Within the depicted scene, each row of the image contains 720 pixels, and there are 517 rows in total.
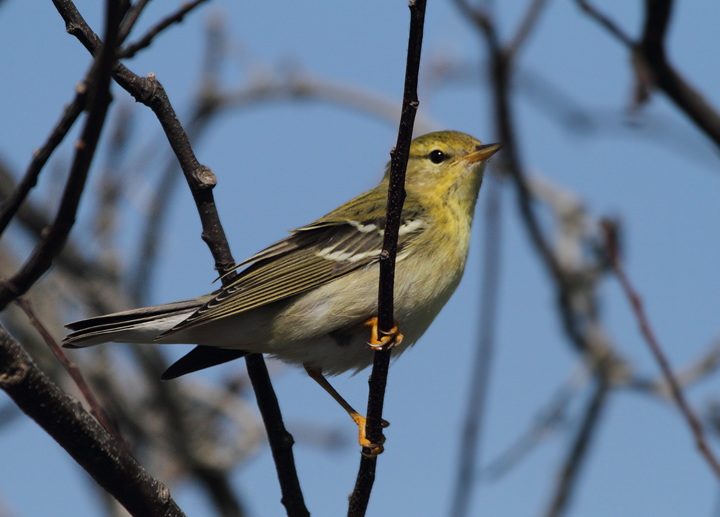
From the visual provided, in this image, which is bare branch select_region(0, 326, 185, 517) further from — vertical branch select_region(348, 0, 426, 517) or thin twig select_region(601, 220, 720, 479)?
thin twig select_region(601, 220, 720, 479)

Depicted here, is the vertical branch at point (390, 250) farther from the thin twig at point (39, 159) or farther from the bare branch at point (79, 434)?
the thin twig at point (39, 159)

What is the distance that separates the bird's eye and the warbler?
665 mm

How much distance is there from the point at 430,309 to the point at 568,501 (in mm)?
2215

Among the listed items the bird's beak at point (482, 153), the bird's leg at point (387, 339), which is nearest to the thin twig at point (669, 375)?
the bird's leg at point (387, 339)

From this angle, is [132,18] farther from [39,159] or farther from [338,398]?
[338,398]

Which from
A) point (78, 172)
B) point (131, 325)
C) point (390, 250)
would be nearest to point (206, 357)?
point (131, 325)

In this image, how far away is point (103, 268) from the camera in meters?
8.07

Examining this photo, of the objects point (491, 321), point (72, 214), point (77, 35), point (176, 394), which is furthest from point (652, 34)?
point (176, 394)

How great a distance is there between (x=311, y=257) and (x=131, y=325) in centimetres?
111

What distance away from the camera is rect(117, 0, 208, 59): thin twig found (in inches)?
105

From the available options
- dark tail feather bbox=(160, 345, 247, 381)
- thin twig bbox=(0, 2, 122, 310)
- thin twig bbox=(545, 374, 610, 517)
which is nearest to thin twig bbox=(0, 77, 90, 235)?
thin twig bbox=(0, 2, 122, 310)

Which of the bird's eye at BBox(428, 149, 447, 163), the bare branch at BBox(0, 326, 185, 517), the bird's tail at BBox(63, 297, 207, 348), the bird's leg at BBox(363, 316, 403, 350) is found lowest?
the bare branch at BBox(0, 326, 185, 517)

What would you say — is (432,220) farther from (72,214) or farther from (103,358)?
(103,358)

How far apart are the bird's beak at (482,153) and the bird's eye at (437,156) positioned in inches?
6.6
